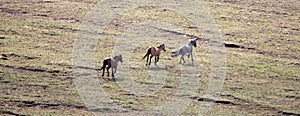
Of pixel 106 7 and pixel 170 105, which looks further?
pixel 106 7

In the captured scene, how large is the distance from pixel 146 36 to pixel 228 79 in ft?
25.1

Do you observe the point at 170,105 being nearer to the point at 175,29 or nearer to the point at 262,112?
the point at 262,112

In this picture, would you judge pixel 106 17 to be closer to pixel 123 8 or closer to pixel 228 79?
pixel 123 8

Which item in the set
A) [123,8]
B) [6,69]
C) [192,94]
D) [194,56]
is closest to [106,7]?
[123,8]

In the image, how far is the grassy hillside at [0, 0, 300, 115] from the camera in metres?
21.3

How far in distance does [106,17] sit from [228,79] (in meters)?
12.0

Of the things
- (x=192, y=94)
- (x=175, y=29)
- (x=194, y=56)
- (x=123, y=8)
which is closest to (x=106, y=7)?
(x=123, y=8)

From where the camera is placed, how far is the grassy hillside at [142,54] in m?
21.3

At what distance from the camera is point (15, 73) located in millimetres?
24031

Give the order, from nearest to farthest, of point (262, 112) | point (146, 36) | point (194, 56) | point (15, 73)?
1. point (262, 112)
2. point (15, 73)
3. point (194, 56)
4. point (146, 36)

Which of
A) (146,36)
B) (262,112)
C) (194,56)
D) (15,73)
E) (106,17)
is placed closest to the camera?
(262,112)

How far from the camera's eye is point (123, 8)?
36875mm

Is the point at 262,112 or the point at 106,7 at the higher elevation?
the point at 106,7

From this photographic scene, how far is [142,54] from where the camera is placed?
1090 inches
